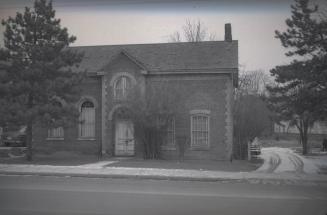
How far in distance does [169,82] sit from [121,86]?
3028 millimetres

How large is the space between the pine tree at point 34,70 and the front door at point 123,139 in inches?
177

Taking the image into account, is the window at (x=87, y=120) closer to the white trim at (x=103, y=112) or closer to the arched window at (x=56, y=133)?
the white trim at (x=103, y=112)

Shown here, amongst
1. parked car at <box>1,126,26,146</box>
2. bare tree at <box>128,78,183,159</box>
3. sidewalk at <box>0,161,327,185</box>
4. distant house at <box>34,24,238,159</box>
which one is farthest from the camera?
parked car at <box>1,126,26,146</box>

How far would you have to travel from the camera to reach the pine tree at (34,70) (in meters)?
22.6

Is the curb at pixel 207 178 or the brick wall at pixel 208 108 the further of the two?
the brick wall at pixel 208 108

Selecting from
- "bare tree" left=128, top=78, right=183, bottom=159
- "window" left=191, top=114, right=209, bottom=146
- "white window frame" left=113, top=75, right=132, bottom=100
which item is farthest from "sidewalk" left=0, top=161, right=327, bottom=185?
"white window frame" left=113, top=75, right=132, bottom=100

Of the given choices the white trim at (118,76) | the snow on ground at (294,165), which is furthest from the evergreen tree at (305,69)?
the white trim at (118,76)

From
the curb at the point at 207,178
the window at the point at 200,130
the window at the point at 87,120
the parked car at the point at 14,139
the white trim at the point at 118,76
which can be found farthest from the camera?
the parked car at the point at 14,139

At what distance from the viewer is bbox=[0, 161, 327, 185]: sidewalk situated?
17438 millimetres

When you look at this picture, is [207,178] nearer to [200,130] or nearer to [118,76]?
[200,130]

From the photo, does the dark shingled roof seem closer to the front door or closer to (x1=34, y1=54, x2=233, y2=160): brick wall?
(x1=34, y1=54, x2=233, y2=160): brick wall

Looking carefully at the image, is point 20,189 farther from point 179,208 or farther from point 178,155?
point 178,155

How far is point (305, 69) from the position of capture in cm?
2119

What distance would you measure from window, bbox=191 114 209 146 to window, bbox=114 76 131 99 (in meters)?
4.39
